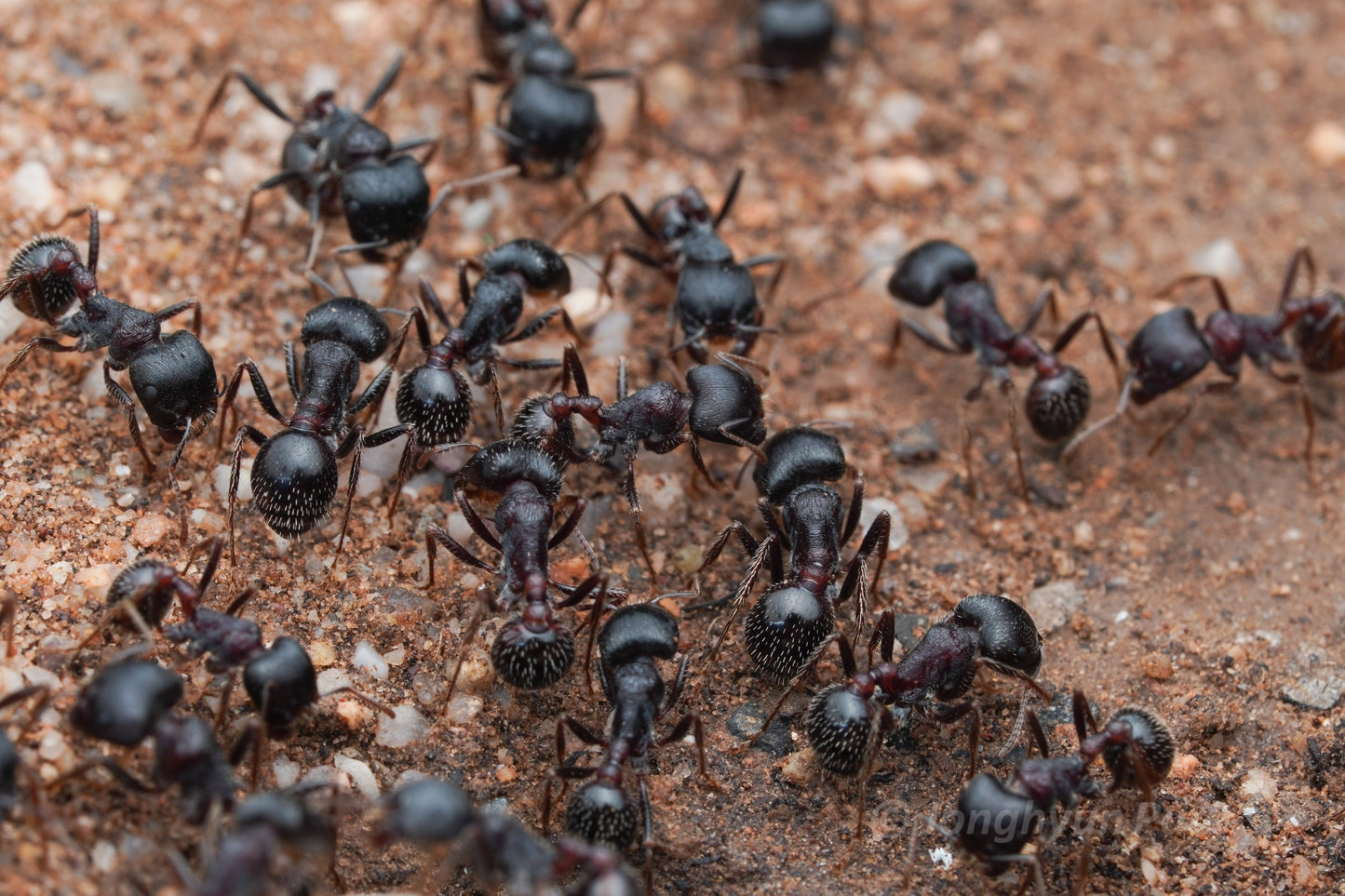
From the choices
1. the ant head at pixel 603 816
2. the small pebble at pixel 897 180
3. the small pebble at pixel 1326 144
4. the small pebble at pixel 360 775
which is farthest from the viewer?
the small pebble at pixel 1326 144

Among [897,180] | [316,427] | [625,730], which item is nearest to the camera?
[625,730]

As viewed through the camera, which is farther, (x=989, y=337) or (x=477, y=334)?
(x=989, y=337)

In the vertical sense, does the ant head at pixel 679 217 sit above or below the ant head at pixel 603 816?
above

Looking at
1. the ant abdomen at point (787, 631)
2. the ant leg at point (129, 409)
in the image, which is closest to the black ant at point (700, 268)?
the ant abdomen at point (787, 631)

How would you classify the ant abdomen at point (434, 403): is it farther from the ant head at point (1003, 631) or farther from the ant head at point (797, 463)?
the ant head at point (1003, 631)

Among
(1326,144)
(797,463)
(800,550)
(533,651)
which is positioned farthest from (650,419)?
(1326,144)

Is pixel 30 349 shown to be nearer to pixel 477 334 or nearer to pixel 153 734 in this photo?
pixel 477 334

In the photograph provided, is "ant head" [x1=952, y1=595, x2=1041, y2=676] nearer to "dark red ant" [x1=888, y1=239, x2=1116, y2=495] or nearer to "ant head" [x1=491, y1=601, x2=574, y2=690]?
"dark red ant" [x1=888, y1=239, x2=1116, y2=495]
